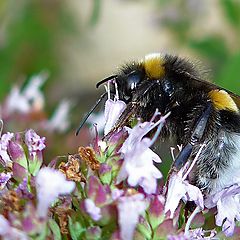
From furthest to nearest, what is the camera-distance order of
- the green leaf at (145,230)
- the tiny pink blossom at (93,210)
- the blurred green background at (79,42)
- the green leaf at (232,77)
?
1. the blurred green background at (79,42)
2. the green leaf at (232,77)
3. the green leaf at (145,230)
4. the tiny pink blossom at (93,210)

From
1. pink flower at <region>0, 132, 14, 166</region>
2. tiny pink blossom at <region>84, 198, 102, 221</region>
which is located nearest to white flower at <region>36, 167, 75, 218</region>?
tiny pink blossom at <region>84, 198, 102, 221</region>

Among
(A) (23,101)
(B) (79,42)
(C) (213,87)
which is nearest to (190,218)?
(C) (213,87)

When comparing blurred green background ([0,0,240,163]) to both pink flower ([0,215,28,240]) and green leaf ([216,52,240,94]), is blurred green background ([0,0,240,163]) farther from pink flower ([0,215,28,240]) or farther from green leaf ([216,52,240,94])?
pink flower ([0,215,28,240])

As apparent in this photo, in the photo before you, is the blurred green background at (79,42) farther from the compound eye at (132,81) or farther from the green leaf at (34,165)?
Result: the green leaf at (34,165)

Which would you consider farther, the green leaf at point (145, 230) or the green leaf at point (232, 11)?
the green leaf at point (232, 11)

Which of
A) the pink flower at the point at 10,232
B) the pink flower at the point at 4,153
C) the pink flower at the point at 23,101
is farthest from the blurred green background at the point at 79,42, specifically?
the pink flower at the point at 10,232

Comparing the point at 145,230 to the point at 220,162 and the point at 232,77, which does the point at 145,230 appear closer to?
the point at 220,162
